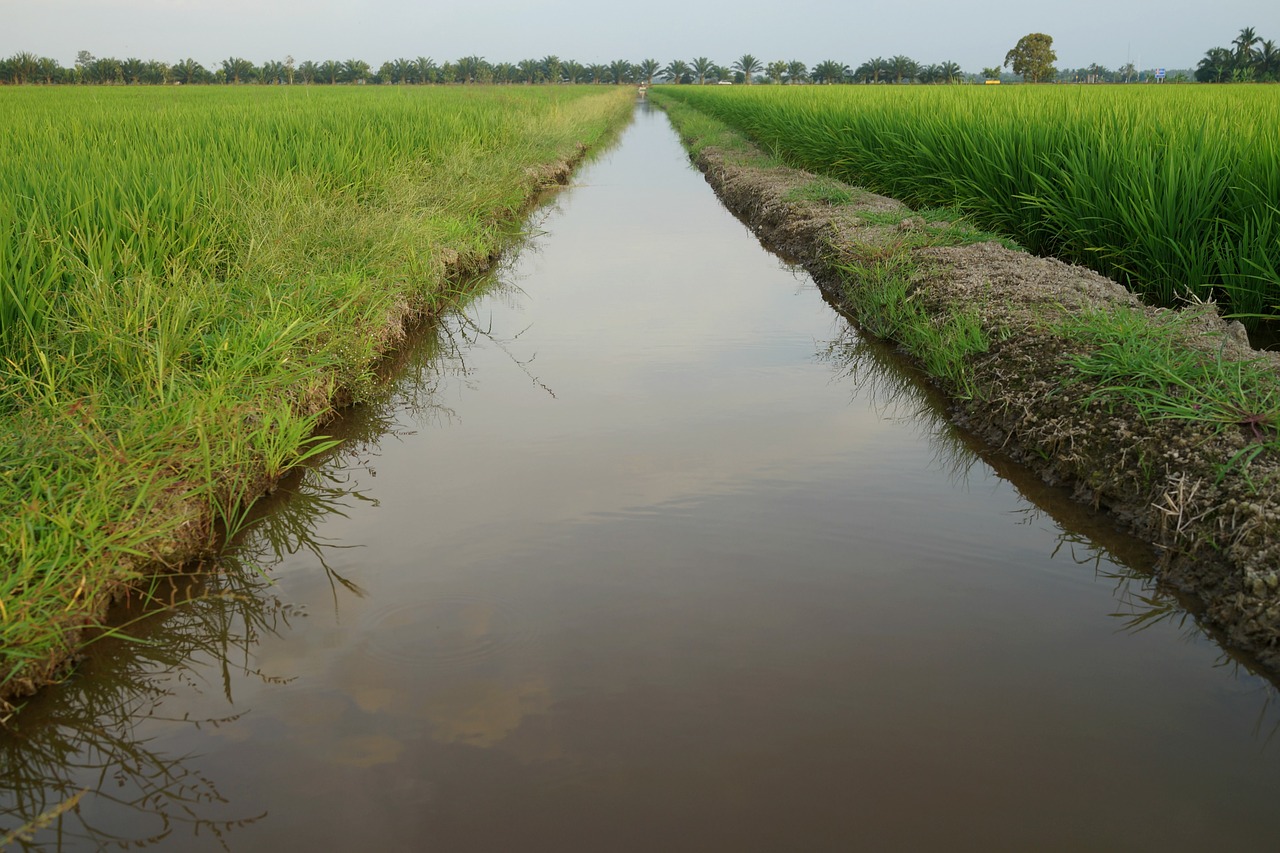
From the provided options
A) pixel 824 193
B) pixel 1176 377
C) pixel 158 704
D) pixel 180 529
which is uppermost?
pixel 824 193

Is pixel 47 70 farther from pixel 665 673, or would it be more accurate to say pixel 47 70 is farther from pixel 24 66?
pixel 665 673

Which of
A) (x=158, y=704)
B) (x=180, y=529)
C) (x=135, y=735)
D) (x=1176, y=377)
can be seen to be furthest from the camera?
(x=1176, y=377)

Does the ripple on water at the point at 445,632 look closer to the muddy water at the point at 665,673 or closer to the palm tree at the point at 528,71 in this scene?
the muddy water at the point at 665,673

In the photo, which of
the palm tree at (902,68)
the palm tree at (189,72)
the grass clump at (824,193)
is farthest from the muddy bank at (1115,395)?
the palm tree at (902,68)

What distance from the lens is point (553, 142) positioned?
49.1 feet

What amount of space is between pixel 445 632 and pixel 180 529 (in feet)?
3.06

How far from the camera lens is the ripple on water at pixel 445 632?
242 cm

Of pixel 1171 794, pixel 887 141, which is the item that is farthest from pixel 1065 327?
pixel 887 141

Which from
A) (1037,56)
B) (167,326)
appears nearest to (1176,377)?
(167,326)

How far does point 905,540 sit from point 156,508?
224 cm

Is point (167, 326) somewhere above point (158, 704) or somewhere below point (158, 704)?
above

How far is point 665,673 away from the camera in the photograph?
2311 millimetres

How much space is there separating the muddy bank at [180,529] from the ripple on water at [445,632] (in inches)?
25.7

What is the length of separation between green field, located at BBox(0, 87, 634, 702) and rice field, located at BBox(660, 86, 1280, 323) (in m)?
3.87
